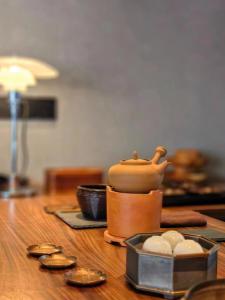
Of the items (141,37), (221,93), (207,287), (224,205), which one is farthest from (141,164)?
(221,93)

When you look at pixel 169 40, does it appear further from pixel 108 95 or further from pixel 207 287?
pixel 207 287

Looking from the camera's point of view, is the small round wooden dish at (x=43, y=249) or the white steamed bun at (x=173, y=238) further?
Result: the small round wooden dish at (x=43, y=249)

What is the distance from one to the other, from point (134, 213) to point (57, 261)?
248 millimetres

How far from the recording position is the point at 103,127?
390 centimetres

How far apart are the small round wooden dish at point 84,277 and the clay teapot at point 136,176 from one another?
0.94ft

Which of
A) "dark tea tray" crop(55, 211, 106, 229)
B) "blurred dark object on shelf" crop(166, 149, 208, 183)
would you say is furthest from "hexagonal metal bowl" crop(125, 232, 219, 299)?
"blurred dark object on shelf" crop(166, 149, 208, 183)

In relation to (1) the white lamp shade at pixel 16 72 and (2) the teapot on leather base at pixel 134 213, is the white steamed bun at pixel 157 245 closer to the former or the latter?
(2) the teapot on leather base at pixel 134 213

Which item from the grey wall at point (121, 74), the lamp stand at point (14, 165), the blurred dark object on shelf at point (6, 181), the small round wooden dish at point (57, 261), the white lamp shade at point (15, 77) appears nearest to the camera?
the small round wooden dish at point (57, 261)

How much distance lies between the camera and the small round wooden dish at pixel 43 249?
104 centimetres

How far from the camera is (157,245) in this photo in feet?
2.73

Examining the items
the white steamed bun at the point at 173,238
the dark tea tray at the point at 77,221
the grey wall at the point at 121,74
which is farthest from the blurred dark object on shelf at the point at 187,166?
the white steamed bun at the point at 173,238

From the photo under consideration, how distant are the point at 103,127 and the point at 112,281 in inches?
121

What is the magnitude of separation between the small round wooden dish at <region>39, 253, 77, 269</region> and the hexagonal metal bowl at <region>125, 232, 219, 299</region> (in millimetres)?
180

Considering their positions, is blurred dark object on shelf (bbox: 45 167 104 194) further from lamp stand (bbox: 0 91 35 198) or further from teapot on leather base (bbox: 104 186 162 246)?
teapot on leather base (bbox: 104 186 162 246)
